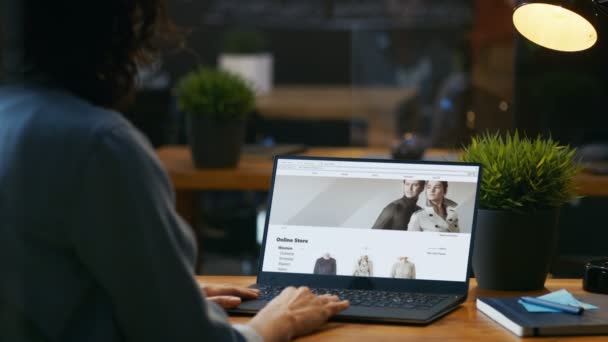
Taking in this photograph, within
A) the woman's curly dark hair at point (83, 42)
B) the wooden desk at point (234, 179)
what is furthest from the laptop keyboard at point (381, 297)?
the wooden desk at point (234, 179)

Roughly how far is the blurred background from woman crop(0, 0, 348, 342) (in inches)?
81.5

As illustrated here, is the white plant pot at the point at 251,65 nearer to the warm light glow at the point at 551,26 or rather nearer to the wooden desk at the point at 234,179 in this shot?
the wooden desk at the point at 234,179

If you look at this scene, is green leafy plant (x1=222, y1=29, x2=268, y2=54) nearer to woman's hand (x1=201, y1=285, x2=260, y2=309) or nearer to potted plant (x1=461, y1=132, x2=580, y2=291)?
potted plant (x1=461, y1=132, x2=580, y2=291)

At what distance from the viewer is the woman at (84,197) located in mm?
1175

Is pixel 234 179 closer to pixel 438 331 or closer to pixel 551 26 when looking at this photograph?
pixel 551 26

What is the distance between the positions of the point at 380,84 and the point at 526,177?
3.58 meters

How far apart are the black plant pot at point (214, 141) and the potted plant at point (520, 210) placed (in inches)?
68.9

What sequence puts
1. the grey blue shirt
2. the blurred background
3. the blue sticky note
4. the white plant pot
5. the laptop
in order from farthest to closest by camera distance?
the white plant pot → the blurred background → the laptop → the blue sticky note → the grey blue shirt

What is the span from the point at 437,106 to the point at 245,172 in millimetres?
1840

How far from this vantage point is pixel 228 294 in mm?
1736

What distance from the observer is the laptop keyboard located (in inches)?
67.0

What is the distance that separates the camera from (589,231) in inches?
147

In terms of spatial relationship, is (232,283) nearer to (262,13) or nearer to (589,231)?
(589,231)

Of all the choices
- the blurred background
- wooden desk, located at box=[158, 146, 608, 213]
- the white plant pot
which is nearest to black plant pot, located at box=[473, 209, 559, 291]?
the blurred background
